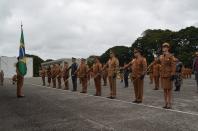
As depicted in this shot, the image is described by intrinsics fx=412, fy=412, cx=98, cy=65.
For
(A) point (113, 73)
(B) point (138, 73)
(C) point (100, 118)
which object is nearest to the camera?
(C) point (100, 118)

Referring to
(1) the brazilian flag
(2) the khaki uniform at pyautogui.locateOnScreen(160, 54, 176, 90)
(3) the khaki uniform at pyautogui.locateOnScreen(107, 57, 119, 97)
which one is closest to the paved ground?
A: (2) the khaki uniform at pyautogui.locateOnScreen(160, 54, 176, 90)

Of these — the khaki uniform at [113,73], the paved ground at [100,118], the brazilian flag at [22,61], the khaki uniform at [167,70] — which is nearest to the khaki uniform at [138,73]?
the paved ground at [100,118]

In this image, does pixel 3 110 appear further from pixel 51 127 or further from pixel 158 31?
pixel 158 31

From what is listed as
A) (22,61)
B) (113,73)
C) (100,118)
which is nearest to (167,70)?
(100,118)

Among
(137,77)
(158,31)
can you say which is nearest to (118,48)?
(158,31)

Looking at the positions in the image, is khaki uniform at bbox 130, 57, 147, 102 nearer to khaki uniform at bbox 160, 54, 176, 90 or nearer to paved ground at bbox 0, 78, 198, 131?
paved ground at bbox 0, 78, 198, 131

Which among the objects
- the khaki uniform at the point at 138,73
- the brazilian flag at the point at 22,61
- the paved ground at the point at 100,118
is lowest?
the paved ground at the point at 100,118

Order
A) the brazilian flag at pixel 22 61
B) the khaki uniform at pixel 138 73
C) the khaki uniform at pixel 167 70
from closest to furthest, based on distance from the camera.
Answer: the khaki uniform at pixel 167 70 < the khaki uniform at pixel 138 73 < the brazilian flag at pixel 22 61

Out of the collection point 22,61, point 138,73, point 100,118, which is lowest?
point 100,118

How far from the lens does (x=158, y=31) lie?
102875 millimetres

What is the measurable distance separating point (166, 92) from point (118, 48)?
105072mm

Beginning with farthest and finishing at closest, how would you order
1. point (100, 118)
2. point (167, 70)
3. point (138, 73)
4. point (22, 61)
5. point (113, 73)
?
point (22, 61), point (113, 73), point (138, 73), point (167, 70), point (100, 118)

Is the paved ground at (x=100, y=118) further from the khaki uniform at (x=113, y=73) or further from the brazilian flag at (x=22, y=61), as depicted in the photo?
the brazilian flag at (x=22, y=61)

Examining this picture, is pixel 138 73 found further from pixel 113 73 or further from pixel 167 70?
pixel 113 73
